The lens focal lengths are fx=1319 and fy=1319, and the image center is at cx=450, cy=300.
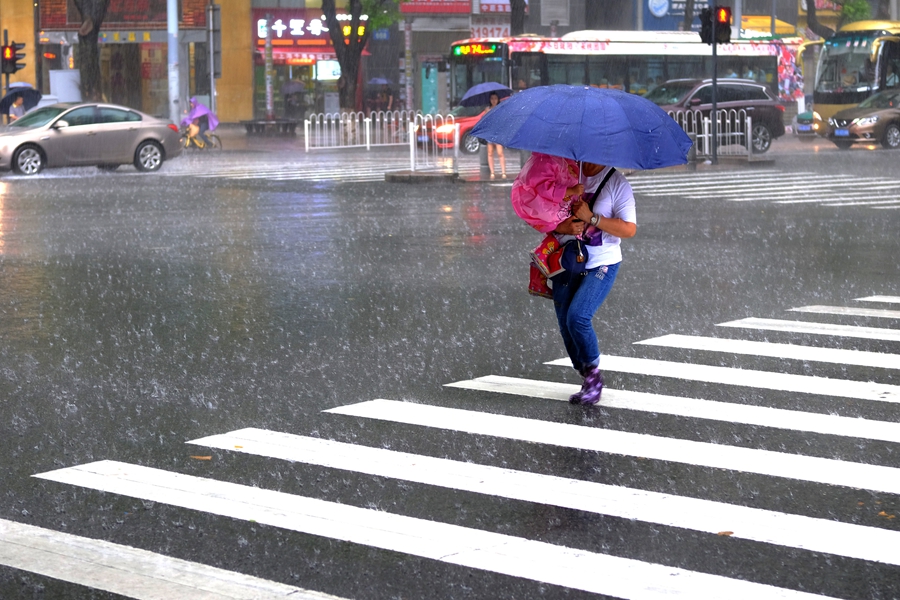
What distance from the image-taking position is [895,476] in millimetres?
5379

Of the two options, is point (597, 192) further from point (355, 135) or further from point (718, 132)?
point (355, 135)

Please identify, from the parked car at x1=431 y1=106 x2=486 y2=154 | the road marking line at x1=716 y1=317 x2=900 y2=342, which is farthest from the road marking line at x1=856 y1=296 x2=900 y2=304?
the parked car at x1=431 y1=106 x2=486 y2=154

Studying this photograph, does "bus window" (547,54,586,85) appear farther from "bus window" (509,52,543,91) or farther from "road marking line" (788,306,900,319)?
"road marking line" (788,306,900,319)

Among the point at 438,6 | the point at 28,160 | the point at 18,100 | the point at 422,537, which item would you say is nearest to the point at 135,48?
the point at 438,6

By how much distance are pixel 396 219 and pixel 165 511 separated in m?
11.8

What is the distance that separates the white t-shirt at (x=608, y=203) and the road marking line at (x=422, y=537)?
7.20 feet

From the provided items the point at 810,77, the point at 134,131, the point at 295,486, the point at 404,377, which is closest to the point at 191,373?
the point at 404,377

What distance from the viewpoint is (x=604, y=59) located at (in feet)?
121

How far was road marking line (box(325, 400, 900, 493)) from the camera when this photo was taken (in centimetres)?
542

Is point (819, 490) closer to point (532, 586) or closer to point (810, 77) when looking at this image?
point (532, 586)

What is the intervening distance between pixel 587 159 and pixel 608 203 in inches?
20.5

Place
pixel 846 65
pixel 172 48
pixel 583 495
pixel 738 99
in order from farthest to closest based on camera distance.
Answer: pixel 846 65 → pixel 172 48 → pixel 738 99 → pixel 583 495

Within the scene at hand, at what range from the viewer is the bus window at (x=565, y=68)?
3603 centimetres

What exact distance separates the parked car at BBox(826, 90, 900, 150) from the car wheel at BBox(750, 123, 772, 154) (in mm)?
2658
